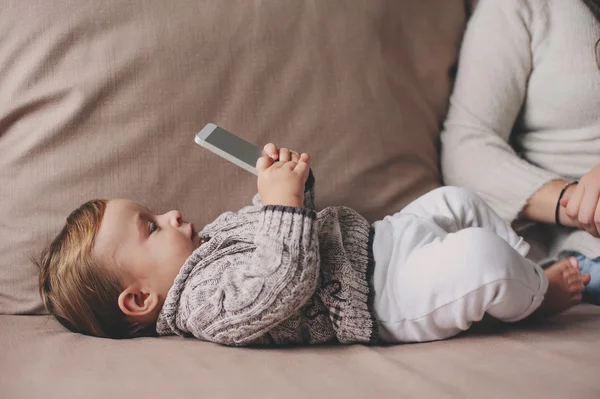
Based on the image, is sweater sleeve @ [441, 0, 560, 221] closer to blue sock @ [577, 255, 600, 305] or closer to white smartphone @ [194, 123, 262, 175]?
blue sock @ [577, 255, 600, 305]

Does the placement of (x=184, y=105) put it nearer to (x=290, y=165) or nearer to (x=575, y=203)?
(x=290, y=165)

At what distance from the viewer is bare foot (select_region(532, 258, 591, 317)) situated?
0.85 meters

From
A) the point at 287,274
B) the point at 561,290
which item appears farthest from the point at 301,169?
the point at 561,290

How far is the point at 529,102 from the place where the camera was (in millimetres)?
1118

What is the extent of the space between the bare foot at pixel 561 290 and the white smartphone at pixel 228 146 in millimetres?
446

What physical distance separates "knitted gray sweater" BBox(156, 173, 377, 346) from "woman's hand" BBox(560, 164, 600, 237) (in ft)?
1.13

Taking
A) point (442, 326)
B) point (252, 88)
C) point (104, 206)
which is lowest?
point (442, 326)

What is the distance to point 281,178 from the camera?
0.84 metres

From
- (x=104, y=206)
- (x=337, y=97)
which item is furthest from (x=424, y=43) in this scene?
(x=104, y=206)

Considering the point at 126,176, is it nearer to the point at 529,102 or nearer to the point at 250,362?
the point at 250,362

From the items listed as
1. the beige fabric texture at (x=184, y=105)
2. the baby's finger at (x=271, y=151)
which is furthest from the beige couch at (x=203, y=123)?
the baby's finger at (x=271, y=151)

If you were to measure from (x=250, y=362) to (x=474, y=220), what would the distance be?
457mm

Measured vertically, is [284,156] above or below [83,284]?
above

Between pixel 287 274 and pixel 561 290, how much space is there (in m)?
0.40
